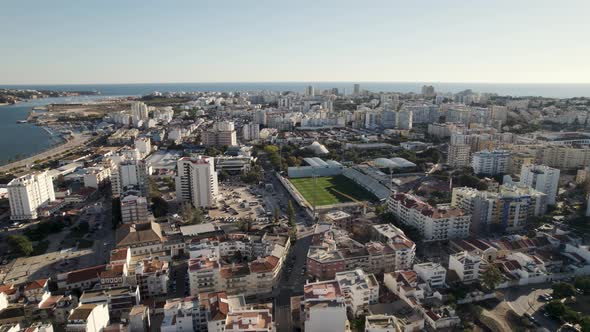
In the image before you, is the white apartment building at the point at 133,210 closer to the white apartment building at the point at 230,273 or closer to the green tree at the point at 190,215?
the green tree at the point at 190,215

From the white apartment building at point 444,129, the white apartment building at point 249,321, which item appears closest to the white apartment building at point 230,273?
the white apartment building at point 249,321

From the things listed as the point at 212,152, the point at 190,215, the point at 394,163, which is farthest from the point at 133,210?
the point at 394,163

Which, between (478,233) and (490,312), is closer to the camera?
(490,312)

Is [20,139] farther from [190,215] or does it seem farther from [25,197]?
[190,215]

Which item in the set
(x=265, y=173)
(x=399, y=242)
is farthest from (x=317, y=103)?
(x=399, y=242)

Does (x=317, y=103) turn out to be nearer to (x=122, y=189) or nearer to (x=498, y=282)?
(x=122, y=189)

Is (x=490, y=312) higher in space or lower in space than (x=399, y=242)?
lower
